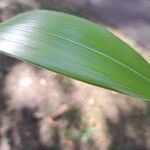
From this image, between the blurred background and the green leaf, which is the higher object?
the blurred background

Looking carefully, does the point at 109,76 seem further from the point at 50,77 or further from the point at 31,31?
the point at 50,77

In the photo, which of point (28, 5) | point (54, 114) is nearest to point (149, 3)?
point (28, 5)

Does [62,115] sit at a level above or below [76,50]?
above

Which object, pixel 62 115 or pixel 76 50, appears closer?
pixel 76 50

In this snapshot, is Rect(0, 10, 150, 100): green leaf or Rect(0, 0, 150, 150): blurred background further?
Rect(0, 0, 150, 150): blurred background
